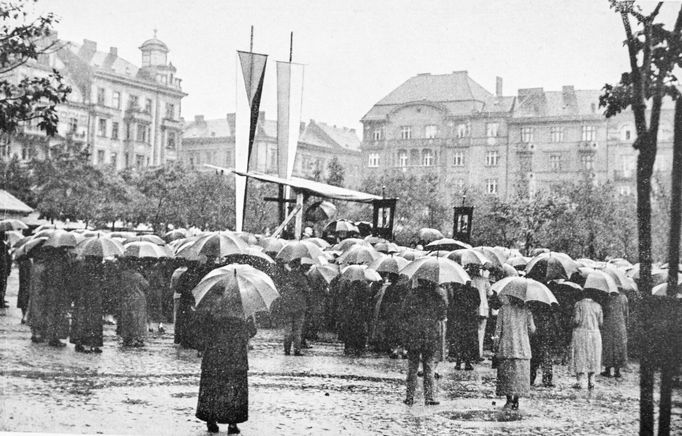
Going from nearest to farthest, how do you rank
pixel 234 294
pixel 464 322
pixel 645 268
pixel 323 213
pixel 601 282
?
pixel 234 294
pixel 645 268
pixel 601 282
pixel 464 322
pixel 323 213

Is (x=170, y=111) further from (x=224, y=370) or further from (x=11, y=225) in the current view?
(x=224, y=370)

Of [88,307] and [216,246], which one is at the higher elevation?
[216,246]

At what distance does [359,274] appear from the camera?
11648 mm

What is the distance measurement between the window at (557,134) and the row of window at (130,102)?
6.09 m

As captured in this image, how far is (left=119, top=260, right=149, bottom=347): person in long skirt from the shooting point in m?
12.2

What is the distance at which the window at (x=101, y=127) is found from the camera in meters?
13.3

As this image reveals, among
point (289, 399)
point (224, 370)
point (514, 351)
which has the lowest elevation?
point (289, 399)

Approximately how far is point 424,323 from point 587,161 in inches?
178

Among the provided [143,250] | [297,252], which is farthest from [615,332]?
[143,250]

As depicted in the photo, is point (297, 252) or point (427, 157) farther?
point (427, 157)

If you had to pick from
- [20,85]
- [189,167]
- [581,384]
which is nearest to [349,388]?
[581,384]

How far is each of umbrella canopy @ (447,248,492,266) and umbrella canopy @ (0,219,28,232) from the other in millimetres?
6766

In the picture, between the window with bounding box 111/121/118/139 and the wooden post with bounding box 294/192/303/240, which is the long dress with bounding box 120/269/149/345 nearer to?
the window with bounding box 111/121/118/139

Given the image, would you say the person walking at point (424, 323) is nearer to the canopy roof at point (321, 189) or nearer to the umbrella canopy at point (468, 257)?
the umbrella canopy at point (468, 257)
